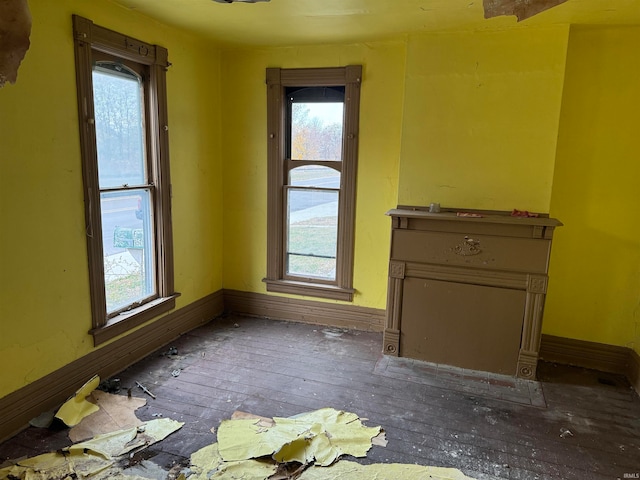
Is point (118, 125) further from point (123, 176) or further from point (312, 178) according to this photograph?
point (312, 178)

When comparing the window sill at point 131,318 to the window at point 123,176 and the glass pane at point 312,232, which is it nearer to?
the window at point 123,176

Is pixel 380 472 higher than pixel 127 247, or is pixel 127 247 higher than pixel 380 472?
pixel 127 247

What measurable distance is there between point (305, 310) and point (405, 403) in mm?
1577

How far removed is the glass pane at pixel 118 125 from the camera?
2850mm

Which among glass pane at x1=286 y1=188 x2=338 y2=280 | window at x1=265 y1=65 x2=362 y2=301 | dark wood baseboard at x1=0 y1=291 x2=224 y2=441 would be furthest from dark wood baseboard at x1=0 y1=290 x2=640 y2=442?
glass pane at x1=286 y1=188 x2=338 y2=280

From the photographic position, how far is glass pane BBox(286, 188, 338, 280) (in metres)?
4.03

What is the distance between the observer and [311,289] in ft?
13.5

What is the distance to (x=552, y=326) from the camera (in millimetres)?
3502

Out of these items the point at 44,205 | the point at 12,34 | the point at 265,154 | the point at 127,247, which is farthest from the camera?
the point at 265,154

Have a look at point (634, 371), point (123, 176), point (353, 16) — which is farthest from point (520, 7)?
point (634, 371)

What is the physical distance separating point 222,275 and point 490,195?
268cm

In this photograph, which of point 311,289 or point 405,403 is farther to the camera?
point 311,289

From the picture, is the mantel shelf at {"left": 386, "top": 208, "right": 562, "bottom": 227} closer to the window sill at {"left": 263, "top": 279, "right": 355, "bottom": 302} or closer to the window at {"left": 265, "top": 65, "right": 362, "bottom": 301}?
the window at {"left": 265, "top": 65, "right": 362, "bottom": 301}

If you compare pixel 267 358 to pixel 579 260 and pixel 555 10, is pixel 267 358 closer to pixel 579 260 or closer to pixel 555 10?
pixel 579 260
